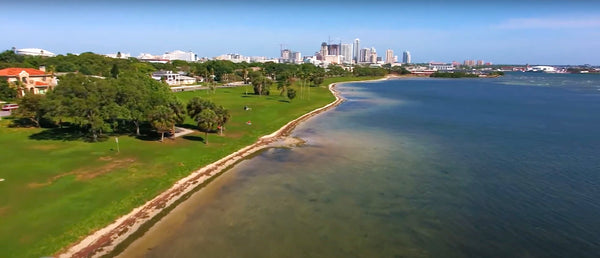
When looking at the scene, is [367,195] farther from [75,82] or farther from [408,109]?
[408,109]

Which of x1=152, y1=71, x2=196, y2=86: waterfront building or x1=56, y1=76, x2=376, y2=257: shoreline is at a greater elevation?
x1=152, y1=71, x2=196, y2=86: waterfront building

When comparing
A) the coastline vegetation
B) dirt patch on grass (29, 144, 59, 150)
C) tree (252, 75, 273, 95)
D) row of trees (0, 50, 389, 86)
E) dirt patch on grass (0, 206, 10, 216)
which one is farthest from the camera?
row of trees (0, 50, 389, 86)

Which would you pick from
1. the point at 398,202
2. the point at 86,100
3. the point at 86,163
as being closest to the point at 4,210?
the point at 86,163

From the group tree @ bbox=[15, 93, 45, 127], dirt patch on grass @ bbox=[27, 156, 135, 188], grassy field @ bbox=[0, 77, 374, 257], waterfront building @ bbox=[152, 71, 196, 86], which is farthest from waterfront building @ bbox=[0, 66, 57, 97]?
dirt patch on grass @ bbox=[27, 156, 135, 188]

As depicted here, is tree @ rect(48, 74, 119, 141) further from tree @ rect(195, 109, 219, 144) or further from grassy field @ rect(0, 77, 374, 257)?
tree @ rect(195, 109, 219, 144)

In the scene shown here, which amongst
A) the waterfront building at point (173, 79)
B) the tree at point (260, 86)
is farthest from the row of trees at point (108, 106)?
the waterfront building at point (173, 79)

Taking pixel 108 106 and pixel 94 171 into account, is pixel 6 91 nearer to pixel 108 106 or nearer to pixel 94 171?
pixel 108 106

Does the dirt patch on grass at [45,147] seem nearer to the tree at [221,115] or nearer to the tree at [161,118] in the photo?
the tree at [161,118]
